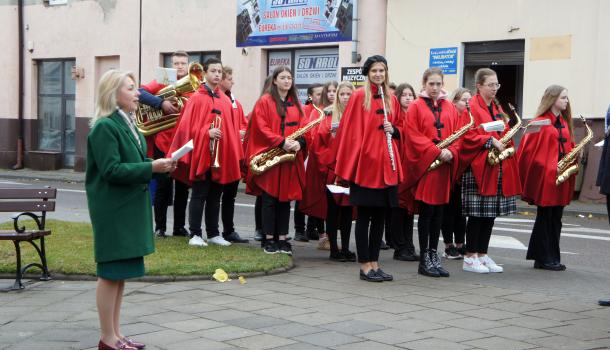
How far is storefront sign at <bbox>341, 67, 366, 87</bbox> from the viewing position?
2278 cm

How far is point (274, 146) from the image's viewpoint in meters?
9.91

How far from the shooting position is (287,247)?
1012 centimetres

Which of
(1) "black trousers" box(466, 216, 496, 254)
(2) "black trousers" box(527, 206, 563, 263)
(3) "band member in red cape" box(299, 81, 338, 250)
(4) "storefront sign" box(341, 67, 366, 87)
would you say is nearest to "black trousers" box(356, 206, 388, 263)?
(1) "black trousers" box(466, 216, 496, 254)

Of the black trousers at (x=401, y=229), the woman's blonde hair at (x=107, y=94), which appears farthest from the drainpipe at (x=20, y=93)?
the woman's blonde hair at (x=107, y=94)

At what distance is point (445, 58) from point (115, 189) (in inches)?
665

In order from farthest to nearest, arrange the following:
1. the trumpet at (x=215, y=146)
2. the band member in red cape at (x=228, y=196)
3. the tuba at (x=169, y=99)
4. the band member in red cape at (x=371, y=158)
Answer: the band member in red cape at (x=228, y=196) → the tuba at (x=169, y=99) → the trumpet at (x=215, y=146) → the band member in red cape at (x=371, y=158)

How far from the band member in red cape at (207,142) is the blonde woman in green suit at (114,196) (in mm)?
4299

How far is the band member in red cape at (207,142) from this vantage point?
10.4 metres

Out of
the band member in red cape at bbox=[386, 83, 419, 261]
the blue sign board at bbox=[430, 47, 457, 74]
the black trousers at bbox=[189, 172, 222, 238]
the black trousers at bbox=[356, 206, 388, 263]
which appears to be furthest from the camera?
the blue sign board at bbox=[430, 47, 457, 74]

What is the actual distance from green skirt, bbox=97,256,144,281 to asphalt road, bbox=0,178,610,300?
3.91m

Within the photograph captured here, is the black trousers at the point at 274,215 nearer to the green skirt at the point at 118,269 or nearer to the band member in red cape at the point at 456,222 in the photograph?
the band member in red cape at the point at 456,222

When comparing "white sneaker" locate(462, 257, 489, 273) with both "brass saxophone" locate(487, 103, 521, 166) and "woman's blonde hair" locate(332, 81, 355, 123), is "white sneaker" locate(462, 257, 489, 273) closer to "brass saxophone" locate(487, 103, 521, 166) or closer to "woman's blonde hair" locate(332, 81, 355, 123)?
"brass saxophone" locate(487, 103, 521, 166)

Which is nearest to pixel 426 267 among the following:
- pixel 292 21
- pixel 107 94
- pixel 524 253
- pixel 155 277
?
pixel 155 277

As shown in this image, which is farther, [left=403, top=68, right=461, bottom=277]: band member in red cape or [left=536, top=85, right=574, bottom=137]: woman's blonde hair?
[left=536, top=85, right=574, bottom=137]: woman's blonde hair
